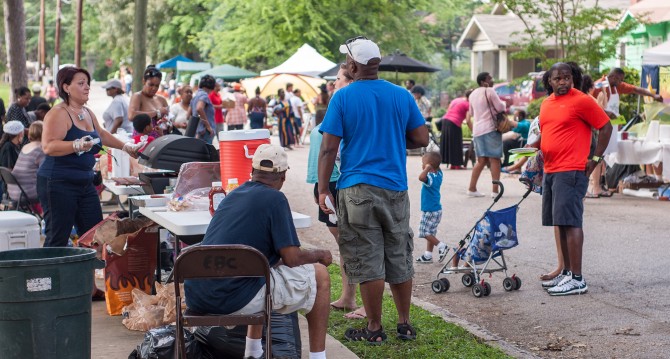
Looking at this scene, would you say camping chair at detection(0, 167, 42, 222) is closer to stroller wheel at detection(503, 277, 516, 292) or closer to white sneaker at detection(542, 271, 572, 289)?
stroller wheel at detection(503, 277, 516, 292)

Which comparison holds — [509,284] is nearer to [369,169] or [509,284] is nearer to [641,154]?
[369,169]

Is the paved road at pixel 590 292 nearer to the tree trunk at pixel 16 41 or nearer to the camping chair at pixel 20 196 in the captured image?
the camping chair at pixel 20 196

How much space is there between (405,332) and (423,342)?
14cm

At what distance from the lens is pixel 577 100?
8.62m

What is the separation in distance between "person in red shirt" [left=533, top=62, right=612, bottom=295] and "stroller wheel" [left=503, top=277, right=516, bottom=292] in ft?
1.08

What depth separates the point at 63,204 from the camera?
8.07m

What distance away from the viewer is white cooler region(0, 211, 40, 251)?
7.45 metres

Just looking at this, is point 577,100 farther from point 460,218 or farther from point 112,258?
point 460,218

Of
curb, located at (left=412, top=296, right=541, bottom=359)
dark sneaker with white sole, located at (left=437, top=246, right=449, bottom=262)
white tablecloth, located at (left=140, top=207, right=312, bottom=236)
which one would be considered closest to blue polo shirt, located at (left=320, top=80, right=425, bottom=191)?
white tablecloth, located at (left=140, top=207, right=312, bottom=236)

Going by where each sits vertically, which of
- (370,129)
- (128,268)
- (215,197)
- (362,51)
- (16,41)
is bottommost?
(128,268)

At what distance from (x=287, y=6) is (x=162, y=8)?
16.3m

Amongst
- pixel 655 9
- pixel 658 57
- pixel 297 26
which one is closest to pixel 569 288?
pixel 658 57

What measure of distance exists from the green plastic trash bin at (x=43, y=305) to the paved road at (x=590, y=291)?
3.09 metres

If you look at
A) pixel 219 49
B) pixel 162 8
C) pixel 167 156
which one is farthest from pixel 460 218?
pixel 162 8
